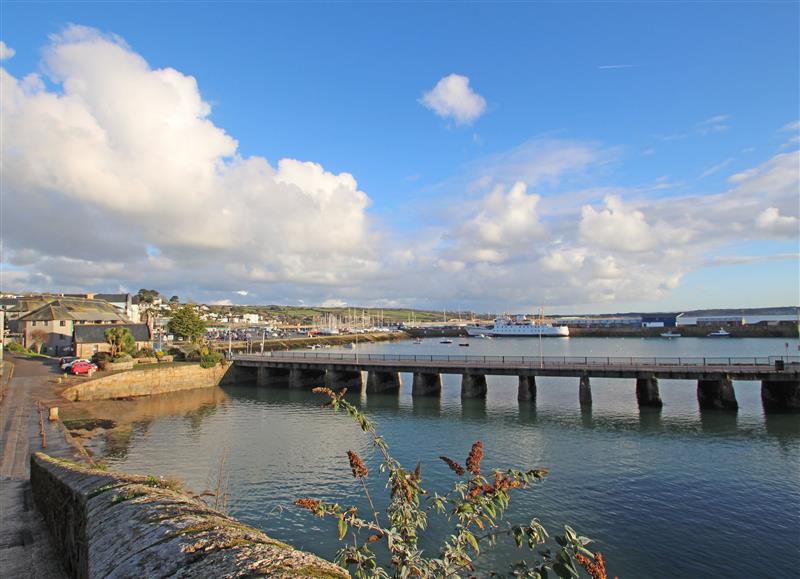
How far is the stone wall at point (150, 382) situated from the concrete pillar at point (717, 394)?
58.8 m

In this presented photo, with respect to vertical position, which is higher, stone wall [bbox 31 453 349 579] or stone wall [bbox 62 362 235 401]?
stone wall [bbox 31 453 349 579]

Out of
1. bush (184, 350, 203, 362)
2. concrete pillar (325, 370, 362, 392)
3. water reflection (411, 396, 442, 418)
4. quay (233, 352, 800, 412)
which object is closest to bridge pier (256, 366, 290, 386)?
quay (233, 352, 800, 412)

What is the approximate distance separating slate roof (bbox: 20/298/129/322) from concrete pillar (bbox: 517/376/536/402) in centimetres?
7809

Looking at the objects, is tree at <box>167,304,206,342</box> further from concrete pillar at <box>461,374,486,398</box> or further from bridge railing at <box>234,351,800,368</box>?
concrete pillar at <box>461,374,486,398</box>

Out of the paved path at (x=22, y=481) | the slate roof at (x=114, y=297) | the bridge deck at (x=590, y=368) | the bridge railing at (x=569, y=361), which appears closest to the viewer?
the paved path at (x=22, y=481)

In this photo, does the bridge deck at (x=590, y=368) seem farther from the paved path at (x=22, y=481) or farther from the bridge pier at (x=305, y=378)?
the paved path at (x=22, y=481)

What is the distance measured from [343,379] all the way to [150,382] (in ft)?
77.5

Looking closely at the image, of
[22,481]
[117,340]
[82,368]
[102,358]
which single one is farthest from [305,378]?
[22,481]

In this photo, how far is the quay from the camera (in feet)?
145

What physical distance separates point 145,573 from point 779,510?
27167 mm

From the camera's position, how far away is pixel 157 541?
631 cm

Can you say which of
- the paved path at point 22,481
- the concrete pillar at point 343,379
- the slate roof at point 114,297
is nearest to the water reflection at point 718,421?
the concrete pillar at point 343,379

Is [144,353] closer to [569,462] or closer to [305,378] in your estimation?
[305,378]

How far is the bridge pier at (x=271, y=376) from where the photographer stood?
221ft
